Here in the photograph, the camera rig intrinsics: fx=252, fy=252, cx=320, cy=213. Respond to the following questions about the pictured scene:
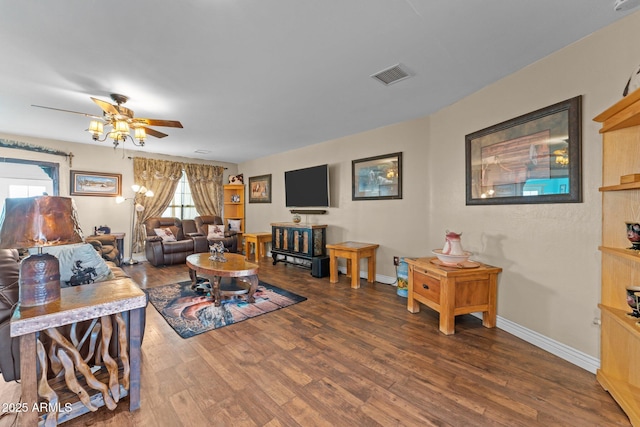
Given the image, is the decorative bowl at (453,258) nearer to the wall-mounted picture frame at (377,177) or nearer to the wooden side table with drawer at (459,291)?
the wooden side table with drawer at (459,291)

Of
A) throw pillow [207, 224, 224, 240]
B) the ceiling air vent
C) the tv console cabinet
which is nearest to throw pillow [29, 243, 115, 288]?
the tv console cabinet

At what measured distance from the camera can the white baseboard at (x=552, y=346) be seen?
1868 millimetres

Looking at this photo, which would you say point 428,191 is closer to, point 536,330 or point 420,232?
point 420,232

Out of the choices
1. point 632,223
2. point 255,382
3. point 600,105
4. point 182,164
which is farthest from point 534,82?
point 182,164

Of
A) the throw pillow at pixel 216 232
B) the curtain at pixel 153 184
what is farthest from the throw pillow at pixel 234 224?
the curtain at pixel 153 184

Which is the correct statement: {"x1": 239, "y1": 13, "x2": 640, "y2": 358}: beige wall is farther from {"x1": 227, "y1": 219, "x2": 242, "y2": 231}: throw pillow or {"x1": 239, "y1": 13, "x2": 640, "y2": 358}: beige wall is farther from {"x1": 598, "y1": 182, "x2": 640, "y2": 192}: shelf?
{"x1": 227, "y1": 219, "x2": 242, "y2": 231}: throw pillow

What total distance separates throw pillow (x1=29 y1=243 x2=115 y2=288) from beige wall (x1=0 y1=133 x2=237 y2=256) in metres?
3.28

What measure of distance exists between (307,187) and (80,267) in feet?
11.8

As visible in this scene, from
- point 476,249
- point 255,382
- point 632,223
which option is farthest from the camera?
point 476,249

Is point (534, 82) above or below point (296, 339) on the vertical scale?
above

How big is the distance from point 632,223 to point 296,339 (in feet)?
8.16

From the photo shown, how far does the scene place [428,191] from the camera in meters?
3.55

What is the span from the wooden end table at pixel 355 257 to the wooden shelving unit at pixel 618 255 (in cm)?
248

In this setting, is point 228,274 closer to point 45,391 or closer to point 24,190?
point 45,391
